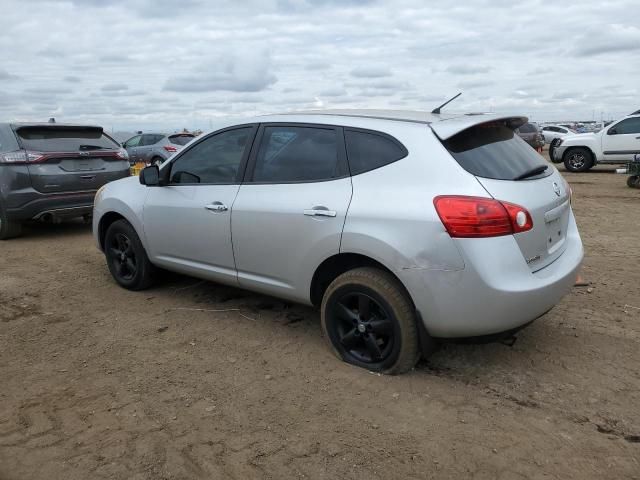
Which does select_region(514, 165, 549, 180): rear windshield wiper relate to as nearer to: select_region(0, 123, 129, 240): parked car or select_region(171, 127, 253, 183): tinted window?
select_region(171, 127, 253, 183): tinted window

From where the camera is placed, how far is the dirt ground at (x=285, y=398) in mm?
2584

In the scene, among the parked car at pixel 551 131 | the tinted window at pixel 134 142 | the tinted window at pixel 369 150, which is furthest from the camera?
the parked car at pixel 551 131

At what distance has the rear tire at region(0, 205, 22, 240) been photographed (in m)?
7.45

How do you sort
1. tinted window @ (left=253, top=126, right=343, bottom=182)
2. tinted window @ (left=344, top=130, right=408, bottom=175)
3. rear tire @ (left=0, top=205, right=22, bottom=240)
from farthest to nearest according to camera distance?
rear tire @ (left=0, top=205, right=22, bottom=240)
tinted window @ (left=253, top=126, right=343, bottom=182)
tinted window @ (left=344, top=130, right=408, bottom=175)

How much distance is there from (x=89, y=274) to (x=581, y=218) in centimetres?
708

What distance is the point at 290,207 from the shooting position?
3613 millimetres

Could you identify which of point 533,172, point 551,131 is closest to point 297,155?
point 533,172

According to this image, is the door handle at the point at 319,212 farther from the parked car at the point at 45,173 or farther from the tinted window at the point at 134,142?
the tinted window at the point at 134,142

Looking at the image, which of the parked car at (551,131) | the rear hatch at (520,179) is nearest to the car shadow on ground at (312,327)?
the rear hatch at (520,179)

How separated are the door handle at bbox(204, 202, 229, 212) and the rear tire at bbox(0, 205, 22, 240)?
15.6 feet

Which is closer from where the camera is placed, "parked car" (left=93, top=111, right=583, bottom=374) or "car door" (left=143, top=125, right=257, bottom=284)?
"parked car" (left=93, top=111, right=583, bottom=374)

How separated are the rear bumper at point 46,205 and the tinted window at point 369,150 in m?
5.39

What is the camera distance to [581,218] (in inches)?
333

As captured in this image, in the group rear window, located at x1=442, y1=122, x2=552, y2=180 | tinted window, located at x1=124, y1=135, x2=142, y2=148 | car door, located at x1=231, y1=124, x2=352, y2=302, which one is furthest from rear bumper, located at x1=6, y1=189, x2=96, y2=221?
tinted window, located at x1=124, y1=135, x2=142, y2=148
